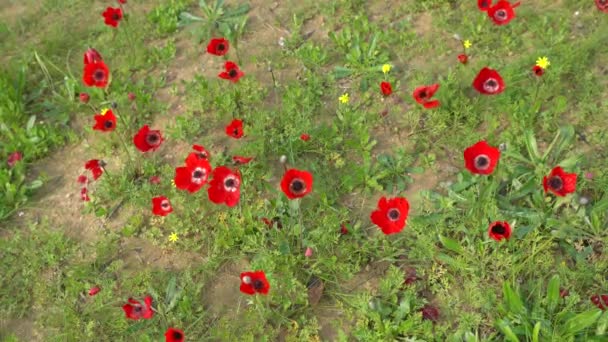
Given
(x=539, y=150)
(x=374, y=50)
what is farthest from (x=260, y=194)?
(x=539, y=150)

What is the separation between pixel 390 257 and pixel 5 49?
387cm

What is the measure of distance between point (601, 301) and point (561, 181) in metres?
0.67

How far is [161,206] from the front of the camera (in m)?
3.54

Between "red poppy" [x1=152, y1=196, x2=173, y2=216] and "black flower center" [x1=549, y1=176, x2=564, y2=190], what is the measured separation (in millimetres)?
2229

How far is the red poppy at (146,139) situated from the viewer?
3574 millimetres

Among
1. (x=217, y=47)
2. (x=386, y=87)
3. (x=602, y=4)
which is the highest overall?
(x=602, y=4)

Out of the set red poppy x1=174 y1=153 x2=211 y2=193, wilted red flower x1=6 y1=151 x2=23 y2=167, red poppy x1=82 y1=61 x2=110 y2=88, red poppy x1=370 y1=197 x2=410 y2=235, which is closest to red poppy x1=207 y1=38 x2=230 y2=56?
red poppy x1=82 y1=61 x2=110 y2=88

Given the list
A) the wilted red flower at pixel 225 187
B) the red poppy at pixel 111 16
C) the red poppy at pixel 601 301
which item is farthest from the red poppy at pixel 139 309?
the red poppy at pixel 601 301

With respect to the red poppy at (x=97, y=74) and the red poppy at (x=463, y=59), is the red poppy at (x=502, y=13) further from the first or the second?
the red poppy at (x=97, y=74)

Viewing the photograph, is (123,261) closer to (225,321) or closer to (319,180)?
(225,321)

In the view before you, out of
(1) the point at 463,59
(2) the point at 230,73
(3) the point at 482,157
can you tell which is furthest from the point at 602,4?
(2) the point at 230,73

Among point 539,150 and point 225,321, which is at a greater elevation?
point 539,150

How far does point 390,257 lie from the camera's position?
340cm

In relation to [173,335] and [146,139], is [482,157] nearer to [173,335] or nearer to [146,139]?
[173,335]
